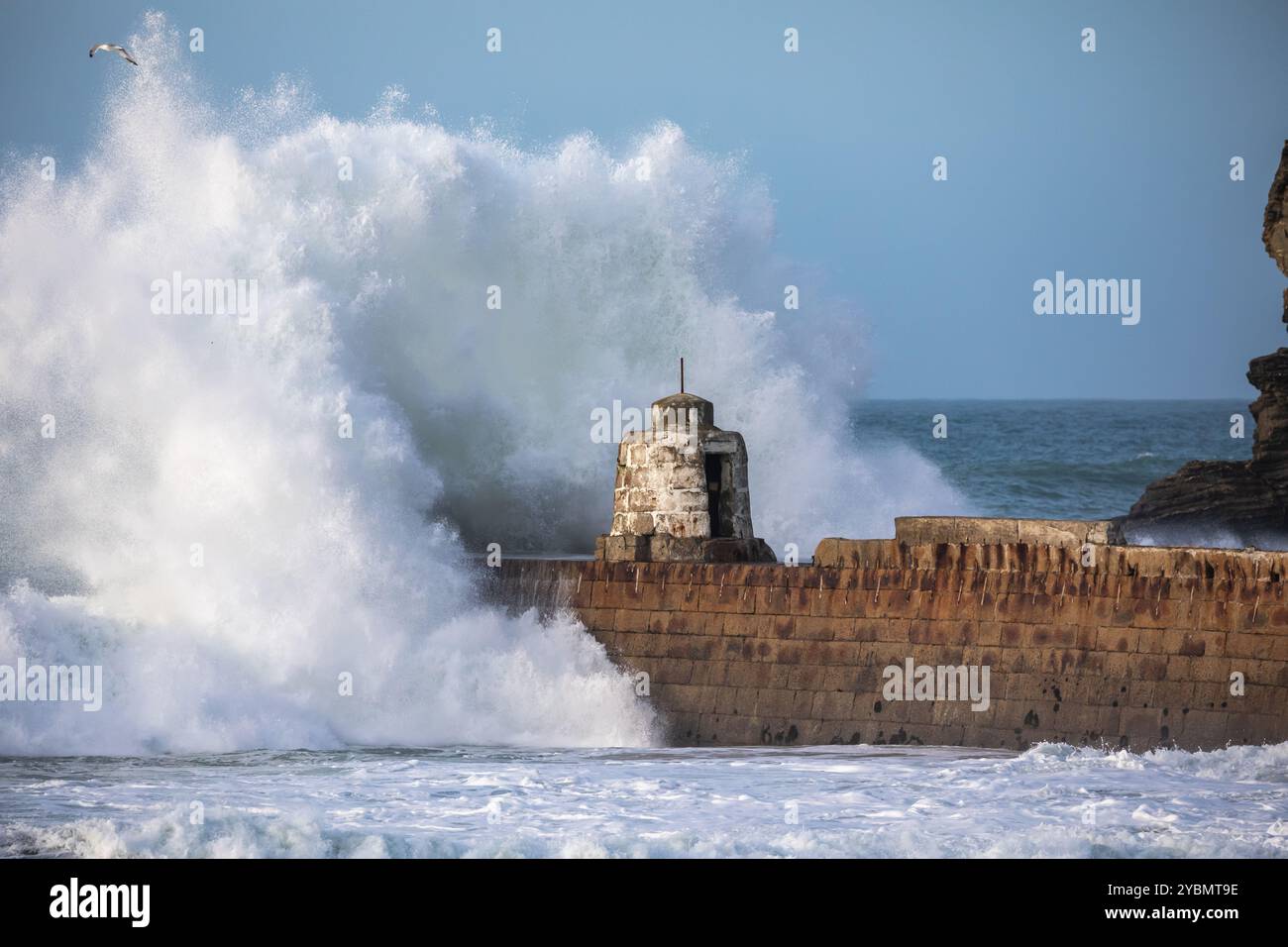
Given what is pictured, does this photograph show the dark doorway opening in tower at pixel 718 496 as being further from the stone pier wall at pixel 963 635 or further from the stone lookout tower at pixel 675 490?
the stone pier wall at pixel 963 635

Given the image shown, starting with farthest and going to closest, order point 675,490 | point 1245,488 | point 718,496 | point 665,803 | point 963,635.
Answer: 1. point 1245,488
2. point 718,496
3. point 675,490
4. point 963,635
5. point 665,803

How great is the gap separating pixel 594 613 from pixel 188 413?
4591 millimetres

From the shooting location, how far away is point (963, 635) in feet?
46.6

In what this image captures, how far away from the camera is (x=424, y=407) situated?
68.9ft

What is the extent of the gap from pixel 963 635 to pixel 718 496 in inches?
107

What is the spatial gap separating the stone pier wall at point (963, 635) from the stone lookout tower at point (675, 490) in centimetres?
31

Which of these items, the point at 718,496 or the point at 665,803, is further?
the point at 718,496

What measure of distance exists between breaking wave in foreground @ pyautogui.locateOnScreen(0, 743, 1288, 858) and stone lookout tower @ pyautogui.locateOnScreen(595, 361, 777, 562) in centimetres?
186

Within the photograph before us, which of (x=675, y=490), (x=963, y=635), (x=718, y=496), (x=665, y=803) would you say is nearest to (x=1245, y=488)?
(x=718, y=496)

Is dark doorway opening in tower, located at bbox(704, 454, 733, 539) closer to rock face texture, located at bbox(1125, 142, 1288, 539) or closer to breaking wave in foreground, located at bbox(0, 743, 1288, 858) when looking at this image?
breaking wave in foreground, located at bbox(0, 743, 1288, 858)

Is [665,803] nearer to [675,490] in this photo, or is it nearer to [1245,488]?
[675,490]

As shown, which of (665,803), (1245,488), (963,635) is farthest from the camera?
(1245,488)

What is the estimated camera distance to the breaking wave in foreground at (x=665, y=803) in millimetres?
10836
